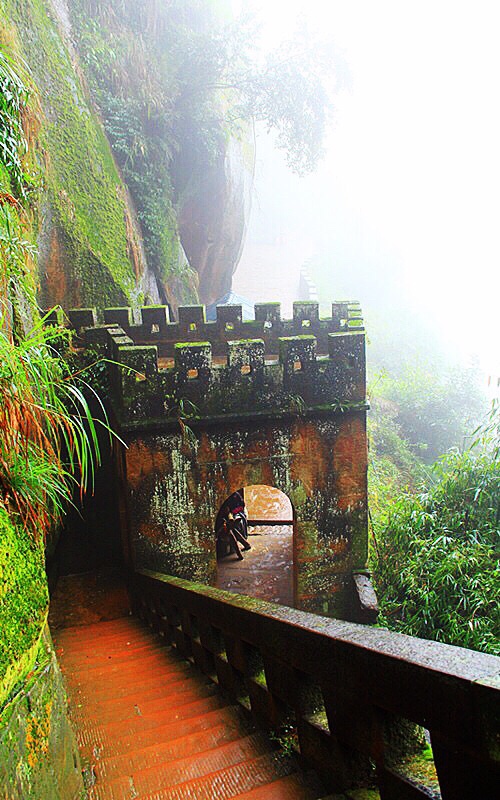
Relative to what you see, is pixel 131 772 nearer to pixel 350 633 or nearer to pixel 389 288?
pixel 350 633

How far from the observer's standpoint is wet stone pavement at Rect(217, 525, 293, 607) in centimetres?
844

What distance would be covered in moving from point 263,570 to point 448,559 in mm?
2799

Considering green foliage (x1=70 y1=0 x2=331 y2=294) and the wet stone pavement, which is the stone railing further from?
green foliage (x1=70 y1=0 x2=331 y2=294)

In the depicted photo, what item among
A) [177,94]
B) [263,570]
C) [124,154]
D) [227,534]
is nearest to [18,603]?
[263,570]

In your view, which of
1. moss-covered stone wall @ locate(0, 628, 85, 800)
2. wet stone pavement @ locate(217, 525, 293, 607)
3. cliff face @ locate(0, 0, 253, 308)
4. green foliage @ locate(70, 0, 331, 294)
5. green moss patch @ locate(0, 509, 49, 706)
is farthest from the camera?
green foliage @ locate(70, 0, 331, 294)

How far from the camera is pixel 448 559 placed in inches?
347

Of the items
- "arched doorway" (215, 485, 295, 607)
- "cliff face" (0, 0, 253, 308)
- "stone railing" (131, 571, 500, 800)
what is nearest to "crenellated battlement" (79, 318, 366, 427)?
"arched doorway" (215, 485, 295, 607)

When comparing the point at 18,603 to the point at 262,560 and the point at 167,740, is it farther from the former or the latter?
the point at 262,560

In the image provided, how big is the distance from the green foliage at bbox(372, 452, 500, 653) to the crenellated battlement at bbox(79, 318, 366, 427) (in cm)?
329

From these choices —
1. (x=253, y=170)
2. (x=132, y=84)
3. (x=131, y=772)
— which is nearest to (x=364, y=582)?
(x=131, y=772)

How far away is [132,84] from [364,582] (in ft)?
40.9

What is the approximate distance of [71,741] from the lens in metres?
2.53

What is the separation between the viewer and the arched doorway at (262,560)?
334 inches

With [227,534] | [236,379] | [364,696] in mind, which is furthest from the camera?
[227,534]
